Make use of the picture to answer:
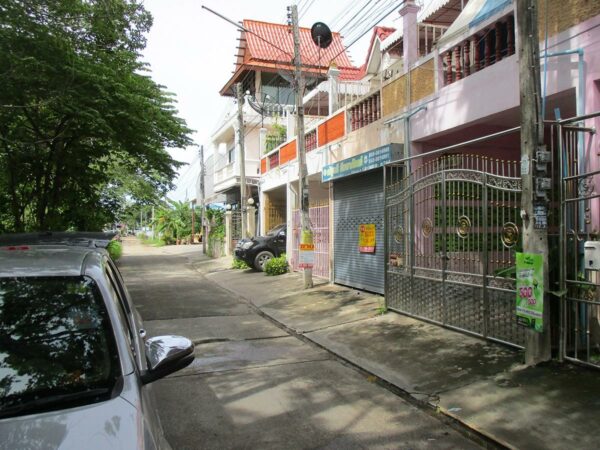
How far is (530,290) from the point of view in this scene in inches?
206

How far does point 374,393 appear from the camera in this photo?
5.22 meters

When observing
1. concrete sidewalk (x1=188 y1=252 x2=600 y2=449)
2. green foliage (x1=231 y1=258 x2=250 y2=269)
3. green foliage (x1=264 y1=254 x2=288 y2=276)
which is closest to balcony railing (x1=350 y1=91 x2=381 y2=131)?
concrete sidewalk (x1=188 y1=252 x2=600 y2=449)

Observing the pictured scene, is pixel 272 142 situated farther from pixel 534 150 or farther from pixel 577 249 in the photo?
pixel 577 249

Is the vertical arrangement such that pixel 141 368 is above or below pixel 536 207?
below

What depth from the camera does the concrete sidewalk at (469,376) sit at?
4.10 m

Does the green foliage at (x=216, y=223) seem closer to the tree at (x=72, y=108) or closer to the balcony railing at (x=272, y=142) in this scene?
the balcony railing at (x=272, y=142)

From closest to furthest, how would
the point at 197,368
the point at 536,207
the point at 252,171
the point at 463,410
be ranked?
the point at 463,410 → the point at 536,207 → the point at 197,368 → the point at 252,171

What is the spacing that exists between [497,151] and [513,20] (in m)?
2.69

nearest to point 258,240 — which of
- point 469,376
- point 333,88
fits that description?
point 333,88

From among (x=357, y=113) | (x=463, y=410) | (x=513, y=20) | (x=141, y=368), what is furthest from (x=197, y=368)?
(x=357, y=113)

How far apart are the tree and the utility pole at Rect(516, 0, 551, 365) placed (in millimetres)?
Result: 6599

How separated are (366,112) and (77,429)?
9894 mm

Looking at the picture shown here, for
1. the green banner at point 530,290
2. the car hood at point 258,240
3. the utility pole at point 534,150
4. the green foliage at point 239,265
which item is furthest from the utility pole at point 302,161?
the utility pole at point 534,150

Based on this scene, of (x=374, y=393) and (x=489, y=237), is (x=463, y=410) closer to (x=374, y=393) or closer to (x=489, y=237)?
(x=374, y=393)
